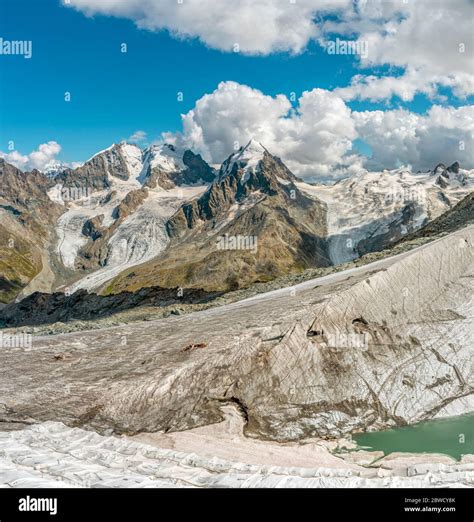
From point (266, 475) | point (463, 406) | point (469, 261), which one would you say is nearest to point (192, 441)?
point (266, 475)

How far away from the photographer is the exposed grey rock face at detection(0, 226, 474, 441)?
25.8 m

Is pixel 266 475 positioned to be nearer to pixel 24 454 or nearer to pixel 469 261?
pixel 24 454

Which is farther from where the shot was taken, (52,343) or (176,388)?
(52,343)

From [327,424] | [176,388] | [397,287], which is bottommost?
[327,424]

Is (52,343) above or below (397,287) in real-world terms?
below

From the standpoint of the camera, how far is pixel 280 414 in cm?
2603

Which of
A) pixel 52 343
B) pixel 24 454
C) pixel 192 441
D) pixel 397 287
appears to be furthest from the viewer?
pixel 52 343

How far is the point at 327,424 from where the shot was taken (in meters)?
26.0

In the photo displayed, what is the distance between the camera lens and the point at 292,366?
28281 mm

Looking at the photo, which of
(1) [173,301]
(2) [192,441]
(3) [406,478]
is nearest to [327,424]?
(2) [192,441]

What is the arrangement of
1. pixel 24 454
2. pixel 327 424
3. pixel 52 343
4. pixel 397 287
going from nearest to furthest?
pixel 24 454 → pixel 327 424 → pixel 397 287 → pixel 52 343

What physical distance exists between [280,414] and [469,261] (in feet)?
66.5

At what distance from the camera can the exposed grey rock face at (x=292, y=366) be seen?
2583 cm
